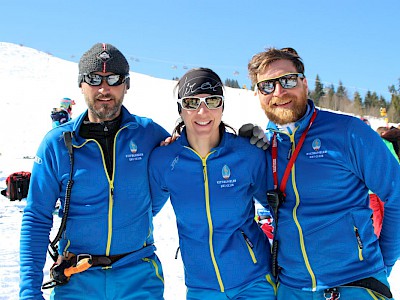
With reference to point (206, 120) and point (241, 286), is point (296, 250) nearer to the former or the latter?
point (241, 286)

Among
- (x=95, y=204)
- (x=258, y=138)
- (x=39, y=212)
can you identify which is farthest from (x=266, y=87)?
(x=39, y=212)

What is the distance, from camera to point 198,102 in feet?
10.9

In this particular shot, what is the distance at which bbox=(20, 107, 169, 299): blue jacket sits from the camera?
3.25m

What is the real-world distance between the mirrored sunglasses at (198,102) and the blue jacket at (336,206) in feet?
2.39

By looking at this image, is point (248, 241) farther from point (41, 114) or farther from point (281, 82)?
point (41, 114)

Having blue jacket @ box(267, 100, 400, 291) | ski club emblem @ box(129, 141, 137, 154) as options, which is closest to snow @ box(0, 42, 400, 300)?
ski club emblem @ box(129, 141, 137, 154)

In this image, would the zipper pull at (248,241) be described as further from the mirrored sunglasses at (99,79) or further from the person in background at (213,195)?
the mirrored sunglasses at (99,79)

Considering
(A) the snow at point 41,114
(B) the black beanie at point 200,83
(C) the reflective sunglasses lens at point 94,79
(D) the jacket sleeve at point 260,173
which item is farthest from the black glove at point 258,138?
(A) the snow at point 41,114

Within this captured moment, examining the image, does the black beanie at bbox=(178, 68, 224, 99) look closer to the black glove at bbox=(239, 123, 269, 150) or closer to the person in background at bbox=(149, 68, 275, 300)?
the person in background at bbox=(149, 68, 275, 300)

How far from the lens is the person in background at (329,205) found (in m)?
2.93

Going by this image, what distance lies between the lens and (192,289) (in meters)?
3.21

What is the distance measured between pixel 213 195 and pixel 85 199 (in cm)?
94

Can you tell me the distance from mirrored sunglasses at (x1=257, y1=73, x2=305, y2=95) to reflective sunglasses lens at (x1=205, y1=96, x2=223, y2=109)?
0.33m

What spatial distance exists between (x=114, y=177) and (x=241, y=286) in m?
1.19
